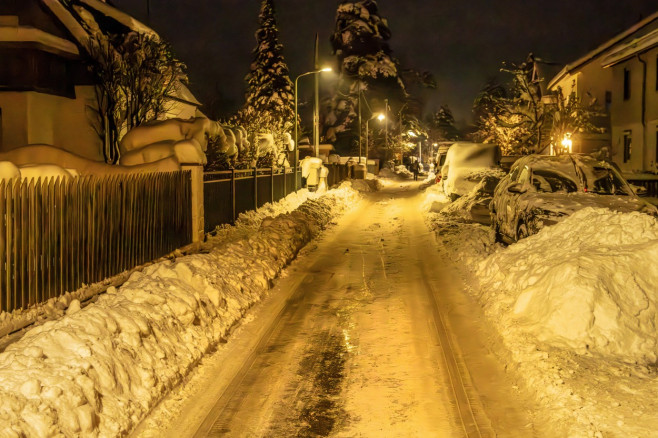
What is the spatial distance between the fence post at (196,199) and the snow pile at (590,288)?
7027mm

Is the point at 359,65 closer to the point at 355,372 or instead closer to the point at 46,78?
the point at 46,78

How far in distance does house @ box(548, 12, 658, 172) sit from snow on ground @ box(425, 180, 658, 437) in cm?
1824

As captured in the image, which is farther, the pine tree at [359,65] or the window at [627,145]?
the pine tree at [359,65]

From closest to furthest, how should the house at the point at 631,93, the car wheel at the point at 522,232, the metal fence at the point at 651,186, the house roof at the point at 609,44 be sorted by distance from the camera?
the car wheel at the point at 522,232 < the metal fence at the point at 651,186 < the house at the point at 631,93 < the house roof at the point at 609,44

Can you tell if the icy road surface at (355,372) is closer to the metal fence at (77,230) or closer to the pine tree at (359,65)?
the metal fence at (77,230)

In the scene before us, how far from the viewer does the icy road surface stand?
18.9 feet

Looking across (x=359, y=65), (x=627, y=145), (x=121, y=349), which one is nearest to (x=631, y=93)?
(x=627, y=145)

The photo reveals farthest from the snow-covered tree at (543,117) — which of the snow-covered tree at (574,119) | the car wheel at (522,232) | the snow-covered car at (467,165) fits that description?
the car wheel at (522,232)

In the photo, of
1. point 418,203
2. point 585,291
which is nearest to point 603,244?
point 585,291

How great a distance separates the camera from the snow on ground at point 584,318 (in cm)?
573

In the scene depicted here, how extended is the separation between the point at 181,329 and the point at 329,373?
1938mm

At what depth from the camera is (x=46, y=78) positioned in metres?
19.8

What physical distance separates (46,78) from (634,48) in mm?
22284

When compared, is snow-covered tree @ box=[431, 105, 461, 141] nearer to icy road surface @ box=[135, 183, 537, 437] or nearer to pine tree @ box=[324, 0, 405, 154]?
pine tree @ box=[324, 0, 405, 154]
